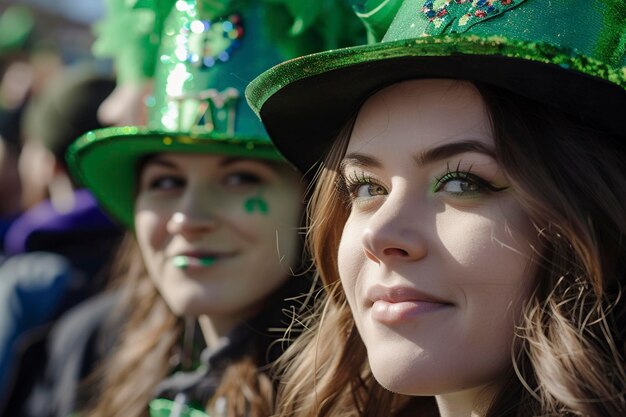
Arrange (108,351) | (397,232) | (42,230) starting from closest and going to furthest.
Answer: (397,232)
(108,351)
(42,230)

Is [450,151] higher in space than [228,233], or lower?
higher

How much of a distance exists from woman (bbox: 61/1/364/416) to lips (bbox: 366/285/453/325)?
2.98 ft

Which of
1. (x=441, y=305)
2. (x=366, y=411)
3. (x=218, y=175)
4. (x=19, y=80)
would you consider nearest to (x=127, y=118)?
(x=218, y=175)

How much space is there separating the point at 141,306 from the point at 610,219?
2.02m

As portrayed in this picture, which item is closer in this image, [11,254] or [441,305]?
[441,305]

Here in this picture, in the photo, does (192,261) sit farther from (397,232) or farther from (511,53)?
(511,53)

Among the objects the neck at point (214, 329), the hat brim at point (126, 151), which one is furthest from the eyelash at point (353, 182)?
the neck at point (214, 329)

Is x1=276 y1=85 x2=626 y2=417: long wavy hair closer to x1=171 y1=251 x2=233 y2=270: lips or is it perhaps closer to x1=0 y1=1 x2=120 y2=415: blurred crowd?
x1=171 y1=251 x2=233 y2=270: lips

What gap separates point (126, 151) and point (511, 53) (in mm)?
1604

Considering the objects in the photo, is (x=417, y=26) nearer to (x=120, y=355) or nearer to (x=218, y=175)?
(x=218, y=175)

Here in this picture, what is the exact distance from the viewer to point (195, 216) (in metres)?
2.68

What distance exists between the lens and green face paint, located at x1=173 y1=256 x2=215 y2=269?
2682mm

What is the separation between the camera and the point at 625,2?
1.66m

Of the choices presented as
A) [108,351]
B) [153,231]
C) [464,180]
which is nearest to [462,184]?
[464,180]
